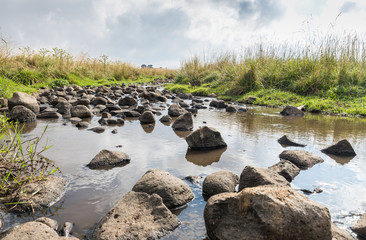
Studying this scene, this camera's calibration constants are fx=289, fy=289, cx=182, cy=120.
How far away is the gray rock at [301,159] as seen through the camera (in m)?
3.46

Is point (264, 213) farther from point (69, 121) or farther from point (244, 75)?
point (244, 75)

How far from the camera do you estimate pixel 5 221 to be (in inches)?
84.1

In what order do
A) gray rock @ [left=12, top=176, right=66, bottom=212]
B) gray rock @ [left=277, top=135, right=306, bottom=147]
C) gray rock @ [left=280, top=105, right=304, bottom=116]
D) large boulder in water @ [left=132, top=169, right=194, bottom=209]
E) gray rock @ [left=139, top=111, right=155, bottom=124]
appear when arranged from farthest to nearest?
gray rock @ [left=280, top=105, right=304, bottom=116], gray rock @ [left=139, top=111, right=155, bottom=124], gray rock @ [left=277, top=135, right=306, bottom=147], large boulder in water @ [left=132, top=169, right=194, bottom=209], gray rock @ [left=12, top=176, right=66, bottom=212]

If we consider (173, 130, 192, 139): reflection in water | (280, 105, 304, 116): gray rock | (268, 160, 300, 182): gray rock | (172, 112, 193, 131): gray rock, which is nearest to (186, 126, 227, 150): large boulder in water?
(173, 130, 192, 139): reflection in water

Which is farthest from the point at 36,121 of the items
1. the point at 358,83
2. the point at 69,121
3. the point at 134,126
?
the point at 358,83

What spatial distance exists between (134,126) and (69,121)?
146 centimetres

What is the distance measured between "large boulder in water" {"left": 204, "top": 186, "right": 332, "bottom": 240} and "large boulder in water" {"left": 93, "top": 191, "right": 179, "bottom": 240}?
39 centimetres

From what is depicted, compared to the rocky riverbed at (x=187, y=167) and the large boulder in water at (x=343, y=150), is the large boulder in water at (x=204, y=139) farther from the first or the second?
the large boulder in water at (x=343, y=150)

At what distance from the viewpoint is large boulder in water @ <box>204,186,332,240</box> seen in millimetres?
1739

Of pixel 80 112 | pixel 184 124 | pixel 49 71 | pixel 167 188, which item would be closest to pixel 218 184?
pixel 167 188

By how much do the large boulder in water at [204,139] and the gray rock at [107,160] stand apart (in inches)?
41.4

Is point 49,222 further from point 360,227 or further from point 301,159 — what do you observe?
point 301,159

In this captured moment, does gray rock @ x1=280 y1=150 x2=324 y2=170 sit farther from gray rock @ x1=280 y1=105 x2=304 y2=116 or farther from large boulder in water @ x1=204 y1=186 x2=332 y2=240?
gray rock @ x1=280 y1=105 x2=304 y2=116

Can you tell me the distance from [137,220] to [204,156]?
1.86 metres
